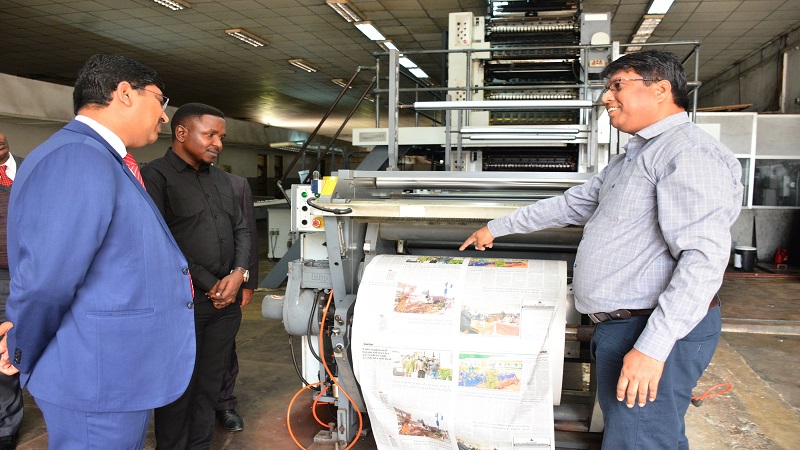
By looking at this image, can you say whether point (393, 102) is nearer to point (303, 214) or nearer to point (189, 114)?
point (303, 214)

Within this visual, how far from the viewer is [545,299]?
1.87 m

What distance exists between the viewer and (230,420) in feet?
8.41

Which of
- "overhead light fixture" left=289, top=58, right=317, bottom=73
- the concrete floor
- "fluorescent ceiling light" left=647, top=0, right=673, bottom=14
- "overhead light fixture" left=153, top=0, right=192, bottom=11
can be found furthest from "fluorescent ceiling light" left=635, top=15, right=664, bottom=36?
"overhead light fixture" left=153, top=0, right=192, bottom=11

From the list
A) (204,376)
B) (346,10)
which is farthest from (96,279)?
(346,10)

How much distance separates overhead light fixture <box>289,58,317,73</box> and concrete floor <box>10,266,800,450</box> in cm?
672

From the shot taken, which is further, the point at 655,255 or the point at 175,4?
the point at 175,4

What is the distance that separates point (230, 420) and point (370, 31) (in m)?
7.28

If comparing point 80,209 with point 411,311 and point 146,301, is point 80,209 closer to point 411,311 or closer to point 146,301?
point 146,301

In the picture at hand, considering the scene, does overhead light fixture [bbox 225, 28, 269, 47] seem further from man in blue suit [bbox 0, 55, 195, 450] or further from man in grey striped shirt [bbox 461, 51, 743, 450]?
man in grey striped shirt [bbox 461, 51, 743, 450]

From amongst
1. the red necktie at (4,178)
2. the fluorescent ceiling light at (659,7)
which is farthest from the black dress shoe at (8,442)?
the fluorescent ceiling light at (659,7)

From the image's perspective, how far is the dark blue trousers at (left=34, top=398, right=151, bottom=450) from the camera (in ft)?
4.22

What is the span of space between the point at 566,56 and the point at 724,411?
10.0ft

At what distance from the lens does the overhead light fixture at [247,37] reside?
8547 mm

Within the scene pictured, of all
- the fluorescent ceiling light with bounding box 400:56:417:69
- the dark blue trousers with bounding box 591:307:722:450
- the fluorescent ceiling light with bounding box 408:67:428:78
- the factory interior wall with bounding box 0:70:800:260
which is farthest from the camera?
the fluorescent ceiling light with bounding box 408:67:428:78
